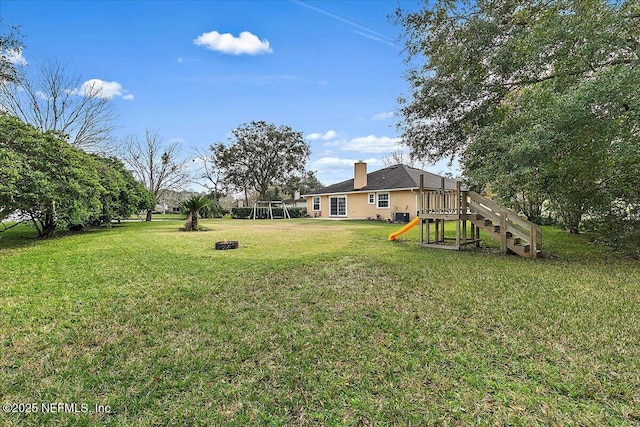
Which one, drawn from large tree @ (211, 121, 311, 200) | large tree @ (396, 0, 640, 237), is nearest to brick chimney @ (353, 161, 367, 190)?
large tree @ (396, 0, 640, 237)

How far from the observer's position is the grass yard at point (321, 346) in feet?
7.42

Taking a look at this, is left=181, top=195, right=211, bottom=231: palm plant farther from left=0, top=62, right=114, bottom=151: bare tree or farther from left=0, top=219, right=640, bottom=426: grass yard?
→ left=0, top=62, right=114, bottom=151: bare tree

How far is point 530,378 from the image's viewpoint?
8.47 ft

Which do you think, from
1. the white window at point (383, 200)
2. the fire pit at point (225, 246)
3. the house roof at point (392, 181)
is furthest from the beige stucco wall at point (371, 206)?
the fire pit at point (225, 246)

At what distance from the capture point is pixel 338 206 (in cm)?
2458

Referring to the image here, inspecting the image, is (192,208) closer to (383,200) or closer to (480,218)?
(480,218)

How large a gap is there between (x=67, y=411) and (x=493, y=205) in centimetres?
939

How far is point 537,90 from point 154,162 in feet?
95.4

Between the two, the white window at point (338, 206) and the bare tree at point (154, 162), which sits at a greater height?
the bare tree at point (154, 162)

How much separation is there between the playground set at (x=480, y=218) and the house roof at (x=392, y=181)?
1057 centimetres

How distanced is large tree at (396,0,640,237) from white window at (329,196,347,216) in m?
13.9

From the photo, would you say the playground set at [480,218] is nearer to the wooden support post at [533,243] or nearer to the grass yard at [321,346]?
the wooden support post at [533,243]

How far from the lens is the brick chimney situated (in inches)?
918

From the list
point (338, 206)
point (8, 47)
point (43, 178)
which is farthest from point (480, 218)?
point (338, 206)
